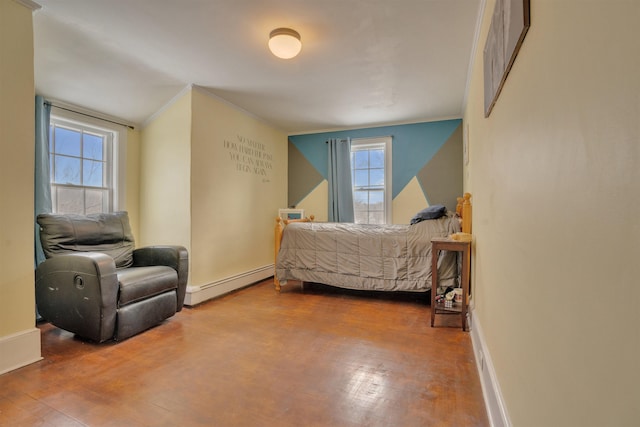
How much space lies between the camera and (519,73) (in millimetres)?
1057

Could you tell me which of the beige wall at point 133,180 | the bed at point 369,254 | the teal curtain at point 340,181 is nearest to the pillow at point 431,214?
the bed at point 369,254

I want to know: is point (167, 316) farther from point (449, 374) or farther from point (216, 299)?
point (449, 374)

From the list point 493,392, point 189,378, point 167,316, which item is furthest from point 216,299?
point 493,392

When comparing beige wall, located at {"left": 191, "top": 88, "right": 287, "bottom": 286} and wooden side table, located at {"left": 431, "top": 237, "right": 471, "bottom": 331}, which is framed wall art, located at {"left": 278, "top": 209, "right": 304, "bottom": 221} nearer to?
beige wall, located at {"left": 191, "top": 88, "right": 287, "bottom": 286}

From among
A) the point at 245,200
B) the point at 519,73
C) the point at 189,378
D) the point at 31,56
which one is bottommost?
the point at 189,378

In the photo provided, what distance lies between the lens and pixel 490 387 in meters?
1.48

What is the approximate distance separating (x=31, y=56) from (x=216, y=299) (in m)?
2.58

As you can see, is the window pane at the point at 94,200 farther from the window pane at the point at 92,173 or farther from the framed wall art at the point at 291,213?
the framed wall art at the point at 291,213

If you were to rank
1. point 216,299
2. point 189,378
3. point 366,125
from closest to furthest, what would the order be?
point 189,378
point 216,299
point 366,125

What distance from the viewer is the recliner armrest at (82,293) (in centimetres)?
217

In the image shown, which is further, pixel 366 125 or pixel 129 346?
pixel 366 125

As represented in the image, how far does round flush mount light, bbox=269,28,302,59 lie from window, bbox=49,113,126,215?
237cm

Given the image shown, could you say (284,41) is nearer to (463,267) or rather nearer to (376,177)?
(463,267)

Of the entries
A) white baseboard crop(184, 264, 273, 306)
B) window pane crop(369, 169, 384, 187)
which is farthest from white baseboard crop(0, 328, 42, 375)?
window pane crop(369, 169, 384, 187)
